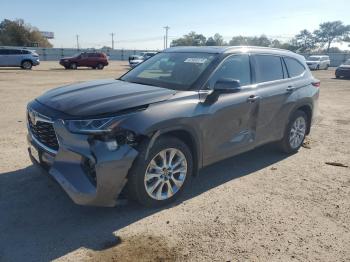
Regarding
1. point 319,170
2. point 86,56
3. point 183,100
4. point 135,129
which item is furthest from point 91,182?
point 86,56

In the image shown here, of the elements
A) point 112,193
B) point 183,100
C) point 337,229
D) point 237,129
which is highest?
point 183,100

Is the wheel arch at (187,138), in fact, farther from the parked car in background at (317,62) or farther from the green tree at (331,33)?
the green tree at (331,33)

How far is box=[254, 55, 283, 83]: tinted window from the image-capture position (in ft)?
17.1

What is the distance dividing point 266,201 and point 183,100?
5.31 feet

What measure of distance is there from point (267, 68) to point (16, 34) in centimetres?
7700

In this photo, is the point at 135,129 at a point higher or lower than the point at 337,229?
higher

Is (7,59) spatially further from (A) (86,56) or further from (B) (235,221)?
(B) (235,221)

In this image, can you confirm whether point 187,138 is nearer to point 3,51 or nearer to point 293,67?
point 293,67

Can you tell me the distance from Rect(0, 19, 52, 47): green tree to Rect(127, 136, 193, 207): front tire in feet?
247

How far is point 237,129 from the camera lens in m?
4.75

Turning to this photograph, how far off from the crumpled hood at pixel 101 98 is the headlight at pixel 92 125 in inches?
3.4

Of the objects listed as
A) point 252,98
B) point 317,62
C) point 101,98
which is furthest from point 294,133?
point 317,62

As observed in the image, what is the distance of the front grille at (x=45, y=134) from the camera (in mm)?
3703

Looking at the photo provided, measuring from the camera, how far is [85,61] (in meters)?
31.6
